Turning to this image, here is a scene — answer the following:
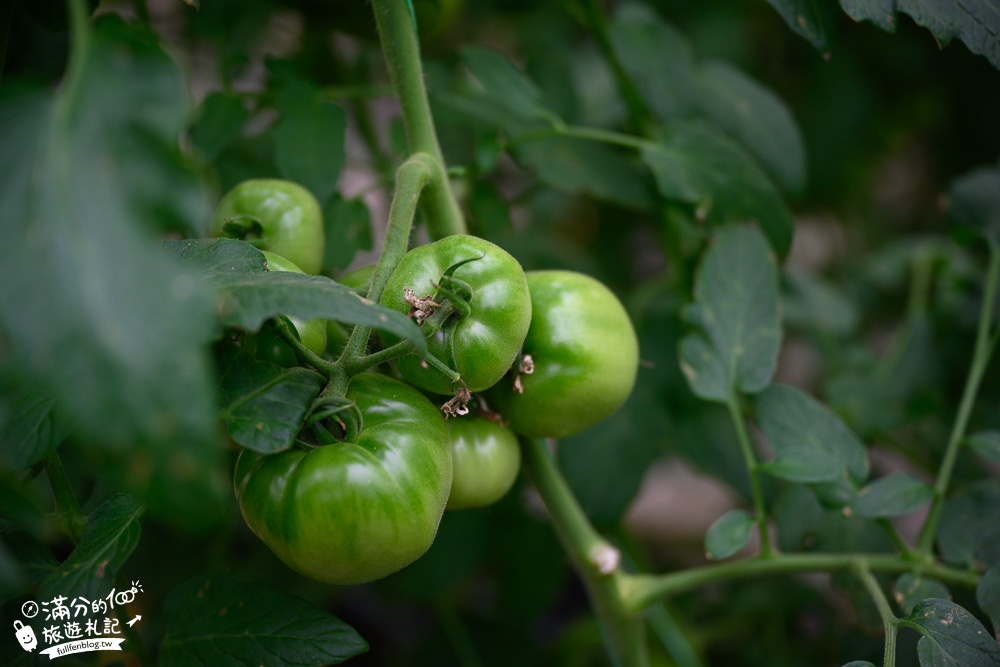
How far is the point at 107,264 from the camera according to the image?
0.88ft

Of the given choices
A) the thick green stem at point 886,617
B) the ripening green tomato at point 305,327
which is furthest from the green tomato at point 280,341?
the thick green stem at point 886,617

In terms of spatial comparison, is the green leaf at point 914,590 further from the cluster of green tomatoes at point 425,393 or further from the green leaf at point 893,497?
the cluster of green tomatoes at point 425,393

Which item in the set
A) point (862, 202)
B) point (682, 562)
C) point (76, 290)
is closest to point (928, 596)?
point (76, 290)

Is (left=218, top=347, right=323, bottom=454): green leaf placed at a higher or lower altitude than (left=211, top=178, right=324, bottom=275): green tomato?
lower

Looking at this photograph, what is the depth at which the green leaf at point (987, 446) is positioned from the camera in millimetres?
599

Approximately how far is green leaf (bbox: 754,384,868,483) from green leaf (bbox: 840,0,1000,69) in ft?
0.95

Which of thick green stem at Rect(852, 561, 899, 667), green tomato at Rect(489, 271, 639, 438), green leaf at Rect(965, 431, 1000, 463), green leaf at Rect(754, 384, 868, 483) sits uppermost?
green tomato at Rect(489, 271, 639, 438)

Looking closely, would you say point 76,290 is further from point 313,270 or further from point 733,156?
point 733,156

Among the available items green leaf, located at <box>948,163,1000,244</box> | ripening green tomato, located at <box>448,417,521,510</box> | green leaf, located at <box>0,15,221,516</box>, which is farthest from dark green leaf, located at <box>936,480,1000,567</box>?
green leaf, located at <box>0,15,221,516</box>

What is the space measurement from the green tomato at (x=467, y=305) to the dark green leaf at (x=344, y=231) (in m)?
0.18

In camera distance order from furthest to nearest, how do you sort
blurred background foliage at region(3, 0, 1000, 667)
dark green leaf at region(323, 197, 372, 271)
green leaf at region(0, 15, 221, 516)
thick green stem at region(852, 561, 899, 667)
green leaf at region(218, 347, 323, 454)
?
1. blurred background foliage at region(3, 0, 1000, 667)
2. dark green leaf at region(323, 197, 372, 271)
3. thick green stem at region(852, 561, 899, 667)
4. green leaf at region(218, 347, 323, 454)
5. green leaf at region(0, 15, 221, 516)

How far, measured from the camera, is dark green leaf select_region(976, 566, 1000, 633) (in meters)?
0.50

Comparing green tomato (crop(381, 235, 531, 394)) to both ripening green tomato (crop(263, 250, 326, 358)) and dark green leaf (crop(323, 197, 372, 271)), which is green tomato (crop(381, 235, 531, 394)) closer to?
ripening green tomato (crop(263, 250, 326, 358))

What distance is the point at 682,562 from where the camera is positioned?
1.28 metres
